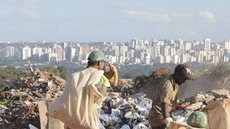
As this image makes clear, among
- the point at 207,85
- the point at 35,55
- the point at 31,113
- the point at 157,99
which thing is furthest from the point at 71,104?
the point at 35,55

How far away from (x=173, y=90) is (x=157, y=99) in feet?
0.82

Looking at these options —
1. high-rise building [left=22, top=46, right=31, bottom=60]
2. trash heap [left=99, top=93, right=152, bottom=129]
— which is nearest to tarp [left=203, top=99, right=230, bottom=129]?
trash heap [left=99, top=93, right=152, bottom=129]

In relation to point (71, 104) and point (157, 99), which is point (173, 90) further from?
point (71, 104)

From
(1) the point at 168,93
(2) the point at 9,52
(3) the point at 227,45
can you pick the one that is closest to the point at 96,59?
(1) the point at 168,93

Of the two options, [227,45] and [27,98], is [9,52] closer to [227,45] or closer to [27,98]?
[227,45]

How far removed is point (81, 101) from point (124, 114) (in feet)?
22.2

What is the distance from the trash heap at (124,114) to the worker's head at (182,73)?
513 cm

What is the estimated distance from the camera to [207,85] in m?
27.6

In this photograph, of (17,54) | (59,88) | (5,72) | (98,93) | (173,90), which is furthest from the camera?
(17,54)

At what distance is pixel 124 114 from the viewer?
13.4m

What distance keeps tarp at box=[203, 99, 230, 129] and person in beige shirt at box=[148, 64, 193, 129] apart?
58 centimetres

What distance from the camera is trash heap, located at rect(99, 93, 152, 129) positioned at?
12656 mm

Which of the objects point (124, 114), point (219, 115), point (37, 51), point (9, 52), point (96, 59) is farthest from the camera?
point (9, 52)

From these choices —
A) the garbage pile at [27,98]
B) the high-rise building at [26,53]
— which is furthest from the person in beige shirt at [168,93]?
the high-rise building at [26,53]
